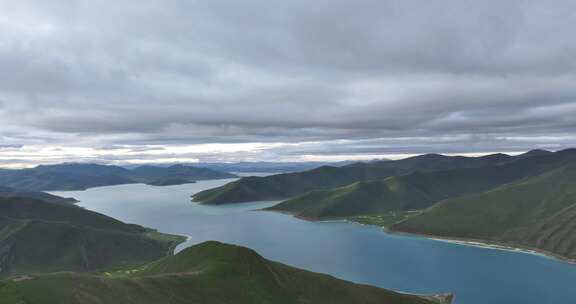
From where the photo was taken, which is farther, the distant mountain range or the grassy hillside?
the distant mountain range

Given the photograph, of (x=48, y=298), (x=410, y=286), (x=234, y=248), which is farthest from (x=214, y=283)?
(x=410, y=286)

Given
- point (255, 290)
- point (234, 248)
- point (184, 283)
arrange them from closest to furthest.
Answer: point (184, 283)
point (255, 290)
point (234, 248)

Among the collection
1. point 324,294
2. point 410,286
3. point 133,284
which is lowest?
point 410,286

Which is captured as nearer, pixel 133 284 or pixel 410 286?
pixel 133 284

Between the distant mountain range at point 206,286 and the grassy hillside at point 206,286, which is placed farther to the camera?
the distant mountain range at point 206,286

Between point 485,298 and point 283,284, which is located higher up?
point 283,284

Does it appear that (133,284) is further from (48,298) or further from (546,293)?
(546,293)

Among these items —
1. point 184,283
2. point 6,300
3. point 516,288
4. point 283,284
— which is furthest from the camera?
point 516,288
